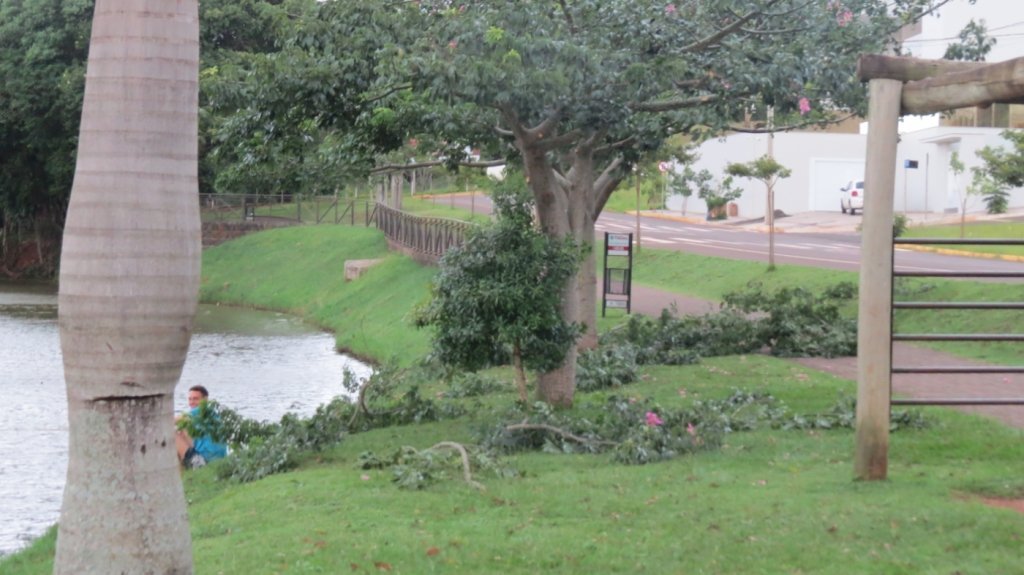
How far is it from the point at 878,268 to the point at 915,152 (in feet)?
148

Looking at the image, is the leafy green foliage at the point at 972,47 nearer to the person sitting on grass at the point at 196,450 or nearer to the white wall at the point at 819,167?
the person sitting on grass at the point at 196,450

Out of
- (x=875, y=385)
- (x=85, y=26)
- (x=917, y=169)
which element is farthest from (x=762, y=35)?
(x=917, y=169)

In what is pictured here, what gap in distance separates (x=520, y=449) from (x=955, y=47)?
7.44 meters

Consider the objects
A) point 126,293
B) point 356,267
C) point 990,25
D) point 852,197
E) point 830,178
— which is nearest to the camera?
point 126,293

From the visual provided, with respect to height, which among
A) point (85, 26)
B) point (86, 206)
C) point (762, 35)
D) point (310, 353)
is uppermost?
point (85, 26)

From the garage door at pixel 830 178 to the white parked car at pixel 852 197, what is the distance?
6.26ft

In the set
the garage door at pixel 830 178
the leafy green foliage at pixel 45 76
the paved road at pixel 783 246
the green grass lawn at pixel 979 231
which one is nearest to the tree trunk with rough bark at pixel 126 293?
the paved road at pixel 783 246

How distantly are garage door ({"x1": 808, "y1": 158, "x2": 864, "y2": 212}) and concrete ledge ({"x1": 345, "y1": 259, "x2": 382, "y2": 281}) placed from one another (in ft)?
77.5

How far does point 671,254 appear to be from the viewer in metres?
33.8

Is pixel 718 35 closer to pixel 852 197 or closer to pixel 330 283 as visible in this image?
pixel 330 283

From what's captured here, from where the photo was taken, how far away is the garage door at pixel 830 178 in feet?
178

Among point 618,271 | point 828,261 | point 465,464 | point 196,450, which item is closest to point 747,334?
point 618,271

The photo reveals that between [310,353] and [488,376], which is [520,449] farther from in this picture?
[310,353]

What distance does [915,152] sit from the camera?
50344mm
